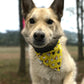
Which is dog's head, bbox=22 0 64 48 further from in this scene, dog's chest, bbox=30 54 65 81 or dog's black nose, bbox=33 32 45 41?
dog's chest, bbox=30 54 65 81

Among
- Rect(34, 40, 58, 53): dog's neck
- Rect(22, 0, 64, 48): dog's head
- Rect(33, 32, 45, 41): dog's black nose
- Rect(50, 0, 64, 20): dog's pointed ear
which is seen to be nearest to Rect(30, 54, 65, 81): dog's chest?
Rect(34, 40, 58, 53): dog's neck

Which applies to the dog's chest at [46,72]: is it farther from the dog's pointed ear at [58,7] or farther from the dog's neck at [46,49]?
the dog's pointed ear at [58,7]

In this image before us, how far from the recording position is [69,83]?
3.18 metres

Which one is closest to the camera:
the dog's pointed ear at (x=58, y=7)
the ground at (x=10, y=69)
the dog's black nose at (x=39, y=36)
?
the dog's black nose at (x=39, y=36)

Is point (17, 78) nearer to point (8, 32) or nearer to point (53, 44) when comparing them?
point (8, 32)

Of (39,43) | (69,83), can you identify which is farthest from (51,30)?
(69,83)

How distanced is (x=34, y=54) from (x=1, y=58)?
29.4 ft

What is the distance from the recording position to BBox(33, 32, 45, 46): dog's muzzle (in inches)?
103

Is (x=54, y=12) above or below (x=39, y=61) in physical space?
above

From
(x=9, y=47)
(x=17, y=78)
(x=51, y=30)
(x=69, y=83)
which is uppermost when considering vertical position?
(x=51, y=30)

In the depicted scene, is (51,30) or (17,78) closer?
(51,30)

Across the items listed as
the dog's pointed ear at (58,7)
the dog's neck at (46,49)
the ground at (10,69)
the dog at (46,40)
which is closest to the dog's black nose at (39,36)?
the dog at (46,40)

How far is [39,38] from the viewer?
8.82ft

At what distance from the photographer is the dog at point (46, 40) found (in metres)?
2.80
